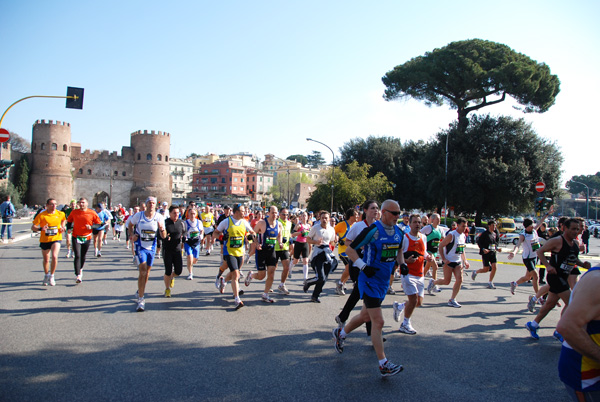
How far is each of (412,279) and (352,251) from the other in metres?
2.12

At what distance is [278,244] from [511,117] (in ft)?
114

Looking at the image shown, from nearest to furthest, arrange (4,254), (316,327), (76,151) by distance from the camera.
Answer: (316,327) → (4,254) → (76,151)

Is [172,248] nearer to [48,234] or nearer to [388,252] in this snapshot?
[48,234]

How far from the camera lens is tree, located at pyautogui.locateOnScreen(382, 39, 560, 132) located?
122ft

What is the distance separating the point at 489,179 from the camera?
35.0 m

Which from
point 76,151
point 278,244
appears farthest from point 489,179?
point 76,151

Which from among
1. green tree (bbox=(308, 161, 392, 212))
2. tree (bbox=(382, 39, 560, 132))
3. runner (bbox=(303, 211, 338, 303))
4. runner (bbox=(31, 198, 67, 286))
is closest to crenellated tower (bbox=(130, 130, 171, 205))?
green tree (bbox=(308, 161, 392, 212))

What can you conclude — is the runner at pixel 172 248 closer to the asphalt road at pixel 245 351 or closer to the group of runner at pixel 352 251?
the group of runner at pixel 352 251

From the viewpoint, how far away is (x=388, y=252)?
15.8 ft

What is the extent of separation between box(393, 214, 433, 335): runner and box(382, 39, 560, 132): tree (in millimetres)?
34739

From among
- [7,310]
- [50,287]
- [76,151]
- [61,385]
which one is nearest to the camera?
[61,385]

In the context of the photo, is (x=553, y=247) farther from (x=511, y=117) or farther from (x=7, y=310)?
(x=511, y=117)

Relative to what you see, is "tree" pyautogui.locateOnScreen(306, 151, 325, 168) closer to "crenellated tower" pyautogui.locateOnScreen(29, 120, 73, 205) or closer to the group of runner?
"crenellated tower" pyautogui.locateOnScreen(29, 120, 73, 205)

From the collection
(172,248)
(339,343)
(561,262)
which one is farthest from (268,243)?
(561,262)
